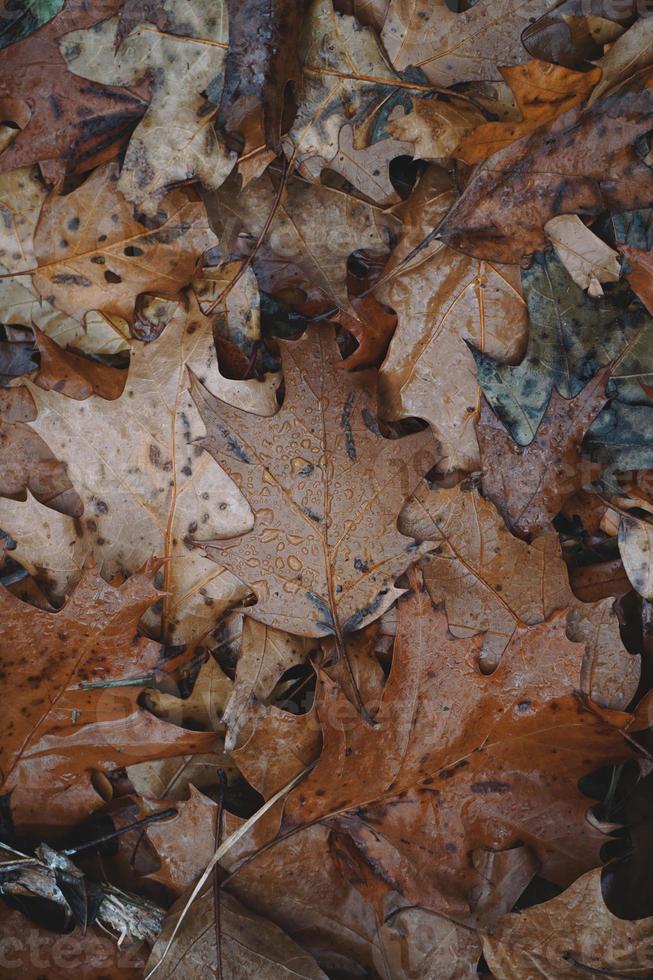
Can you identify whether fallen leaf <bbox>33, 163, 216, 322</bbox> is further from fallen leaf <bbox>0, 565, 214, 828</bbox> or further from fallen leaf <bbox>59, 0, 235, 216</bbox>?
fallen leaf <bbox>0, 565, 214, 828</bbox>

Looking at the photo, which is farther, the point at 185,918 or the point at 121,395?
the point at 121,395

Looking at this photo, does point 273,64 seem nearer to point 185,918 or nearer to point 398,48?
point 398,48

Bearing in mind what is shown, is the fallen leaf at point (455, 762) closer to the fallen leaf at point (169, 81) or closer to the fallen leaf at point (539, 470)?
the fallen leaf at point (539, 470)

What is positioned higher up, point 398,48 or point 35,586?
point 398,48

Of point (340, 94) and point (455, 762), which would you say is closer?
point (455, 762)

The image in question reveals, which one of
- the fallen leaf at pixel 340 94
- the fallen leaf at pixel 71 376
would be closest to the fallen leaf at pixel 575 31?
the fallen leaf at pixel 340 94

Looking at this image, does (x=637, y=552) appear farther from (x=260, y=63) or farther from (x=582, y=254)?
(x=260, y=63)

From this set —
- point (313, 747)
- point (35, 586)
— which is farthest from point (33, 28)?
point (313, 747)

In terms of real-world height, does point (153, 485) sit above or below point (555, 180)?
below

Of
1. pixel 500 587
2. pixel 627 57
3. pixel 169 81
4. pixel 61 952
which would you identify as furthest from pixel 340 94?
pixel 61 952
